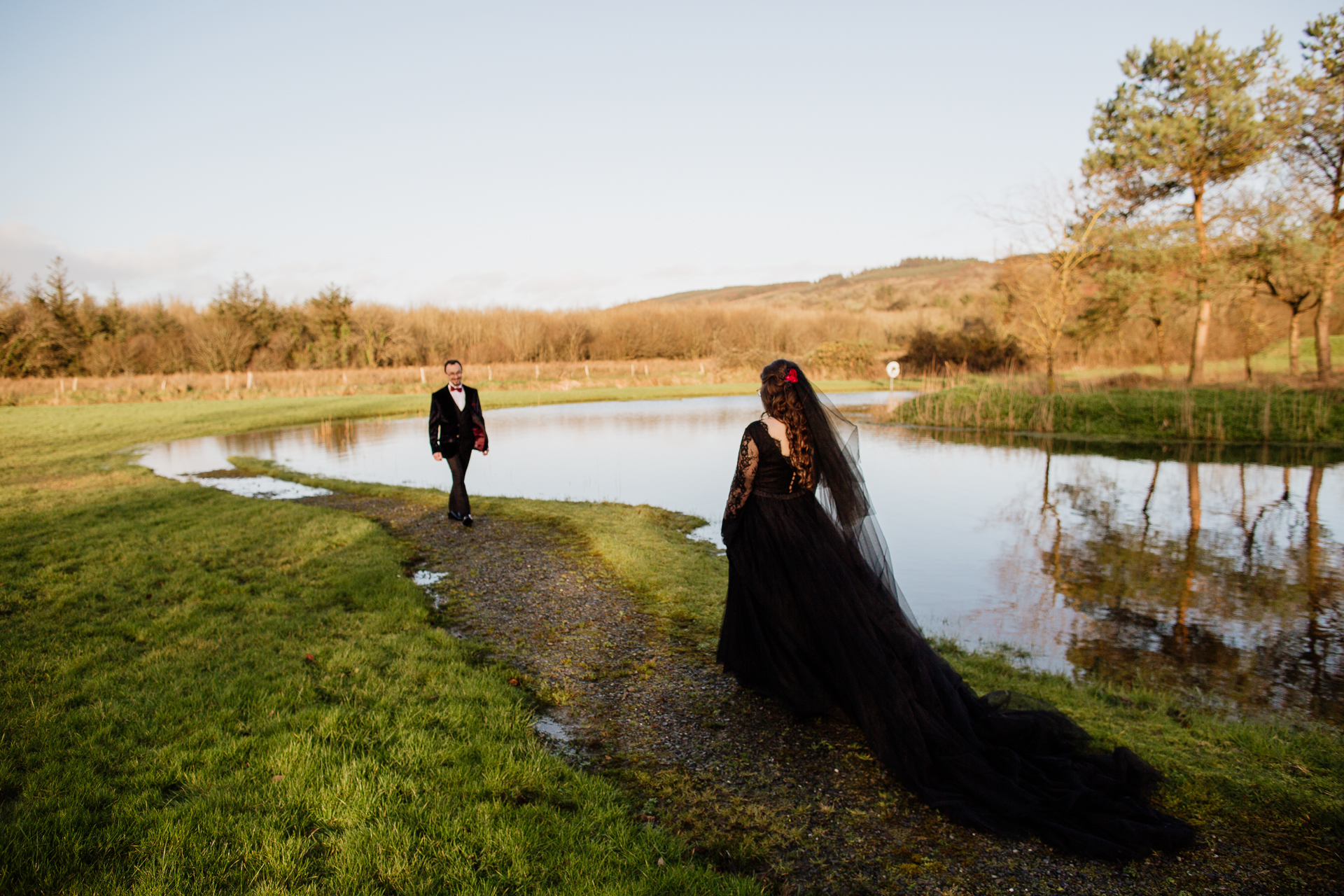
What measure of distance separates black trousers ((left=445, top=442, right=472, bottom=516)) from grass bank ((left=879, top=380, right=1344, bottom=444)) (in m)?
18.6

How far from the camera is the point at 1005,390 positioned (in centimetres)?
2488

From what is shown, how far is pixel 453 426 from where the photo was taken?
977 centimetres

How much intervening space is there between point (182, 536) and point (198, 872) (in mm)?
7665

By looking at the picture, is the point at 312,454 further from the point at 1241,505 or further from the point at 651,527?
the point at 1241,505

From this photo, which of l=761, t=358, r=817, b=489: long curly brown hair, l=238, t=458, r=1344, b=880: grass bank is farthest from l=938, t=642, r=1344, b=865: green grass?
l=761, t=358, r=817, b=489: long curly brown hair

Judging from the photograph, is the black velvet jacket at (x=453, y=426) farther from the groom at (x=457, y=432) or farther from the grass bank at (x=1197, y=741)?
the grass bank at (x=1197, y=741)

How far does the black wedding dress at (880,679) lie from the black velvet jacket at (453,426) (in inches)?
239

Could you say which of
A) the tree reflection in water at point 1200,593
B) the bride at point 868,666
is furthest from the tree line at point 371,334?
the bride at point 868,666

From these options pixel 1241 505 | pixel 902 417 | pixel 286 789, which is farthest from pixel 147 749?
pixel 902 417

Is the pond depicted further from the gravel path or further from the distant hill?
the distant hill

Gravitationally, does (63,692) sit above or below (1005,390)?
below

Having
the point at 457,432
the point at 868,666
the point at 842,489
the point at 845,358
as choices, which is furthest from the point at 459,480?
the point at 845,358

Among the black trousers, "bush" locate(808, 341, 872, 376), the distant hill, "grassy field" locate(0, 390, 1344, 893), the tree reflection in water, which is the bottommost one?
the tree reflection in water

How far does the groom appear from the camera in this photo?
9.69 meters
